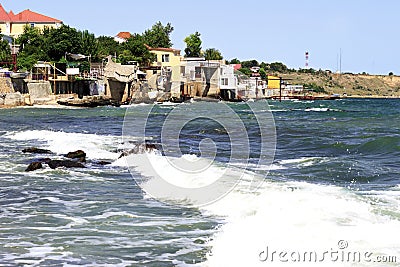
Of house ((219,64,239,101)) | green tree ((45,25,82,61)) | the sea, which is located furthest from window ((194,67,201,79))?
the sea

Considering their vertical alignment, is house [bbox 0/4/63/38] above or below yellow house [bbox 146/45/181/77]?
above

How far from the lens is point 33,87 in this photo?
6091cm

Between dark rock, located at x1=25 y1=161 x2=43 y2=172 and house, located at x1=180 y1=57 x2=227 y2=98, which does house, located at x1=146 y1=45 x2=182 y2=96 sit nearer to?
house, located at x1=180 y1=57 x2=227 y2=98

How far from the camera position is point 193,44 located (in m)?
108

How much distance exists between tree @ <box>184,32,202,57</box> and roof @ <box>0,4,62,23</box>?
23606 millimetres

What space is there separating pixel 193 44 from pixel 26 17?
28705mm

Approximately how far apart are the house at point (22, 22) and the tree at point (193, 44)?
77.4 feet

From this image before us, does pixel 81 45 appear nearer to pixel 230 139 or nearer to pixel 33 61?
pixel 33 61

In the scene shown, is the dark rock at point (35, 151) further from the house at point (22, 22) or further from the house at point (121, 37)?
the house at point (121, 37)

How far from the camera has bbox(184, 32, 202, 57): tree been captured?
353ft

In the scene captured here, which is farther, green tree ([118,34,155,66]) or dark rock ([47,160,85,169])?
green tree ([118,34,155,66])

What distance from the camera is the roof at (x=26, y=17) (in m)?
90.7

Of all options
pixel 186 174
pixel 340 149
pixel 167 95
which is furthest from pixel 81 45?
pixel 186 174

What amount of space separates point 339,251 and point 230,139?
21180mm
